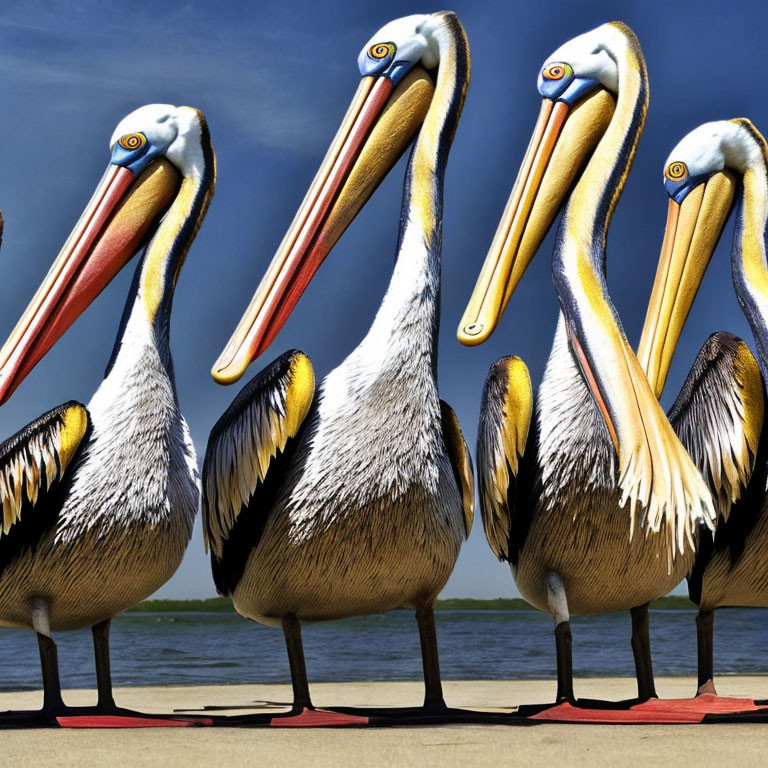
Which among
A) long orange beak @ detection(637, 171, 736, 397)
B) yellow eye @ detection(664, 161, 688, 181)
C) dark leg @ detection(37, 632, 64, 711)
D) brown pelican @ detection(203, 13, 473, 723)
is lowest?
dark leg @ detection(37, 632, 64, 711)

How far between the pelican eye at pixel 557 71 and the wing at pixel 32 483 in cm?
361

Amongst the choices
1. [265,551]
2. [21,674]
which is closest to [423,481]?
[265,551]

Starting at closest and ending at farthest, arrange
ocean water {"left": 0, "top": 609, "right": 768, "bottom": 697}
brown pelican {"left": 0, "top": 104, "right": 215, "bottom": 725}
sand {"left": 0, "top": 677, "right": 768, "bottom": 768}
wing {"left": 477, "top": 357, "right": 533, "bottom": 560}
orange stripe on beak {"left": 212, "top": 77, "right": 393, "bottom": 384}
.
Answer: sand {"left": 0, "top": 677, "right": 768, "bottom": 768} < brown pelican {"left": 0, "top": 104, "right": 215, "bottom": 725} < wing {"left": 477, "top": 357, "right": 533, "bottom": 560} < orange stripe on beak {"left": 212, "top": 77, "right": 393, "bottom": 384} < ocean water {"left": 0, "top": 609, "right": 768, "bottom": 697}

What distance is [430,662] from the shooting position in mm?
6289

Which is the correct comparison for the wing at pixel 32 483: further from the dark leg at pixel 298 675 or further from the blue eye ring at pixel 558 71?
the blue eye ring at pixel 558 71

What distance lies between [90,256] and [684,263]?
386 centimetres

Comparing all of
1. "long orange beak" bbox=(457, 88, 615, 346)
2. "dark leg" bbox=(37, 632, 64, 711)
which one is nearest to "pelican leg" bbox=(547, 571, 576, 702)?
"long orange beak" bbox=(457, 88, 615, 346)

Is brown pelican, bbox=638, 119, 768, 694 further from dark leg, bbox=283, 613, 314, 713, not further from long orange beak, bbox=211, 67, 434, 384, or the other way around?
dark leg, bbox=283, 613, 314, 713

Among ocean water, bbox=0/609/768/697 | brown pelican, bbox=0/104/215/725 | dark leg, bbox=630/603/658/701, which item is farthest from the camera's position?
ocean water, bbox=0/609/768/697

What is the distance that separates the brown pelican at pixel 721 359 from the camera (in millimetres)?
6727

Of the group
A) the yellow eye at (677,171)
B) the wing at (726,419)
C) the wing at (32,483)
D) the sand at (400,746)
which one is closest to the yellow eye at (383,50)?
the yellow eye at (677,171)

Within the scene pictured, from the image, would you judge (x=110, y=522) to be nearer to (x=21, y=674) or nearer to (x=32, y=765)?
(x=32, y=765)

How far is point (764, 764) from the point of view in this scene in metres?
4.53

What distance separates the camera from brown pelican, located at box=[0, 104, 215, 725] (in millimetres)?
6129
